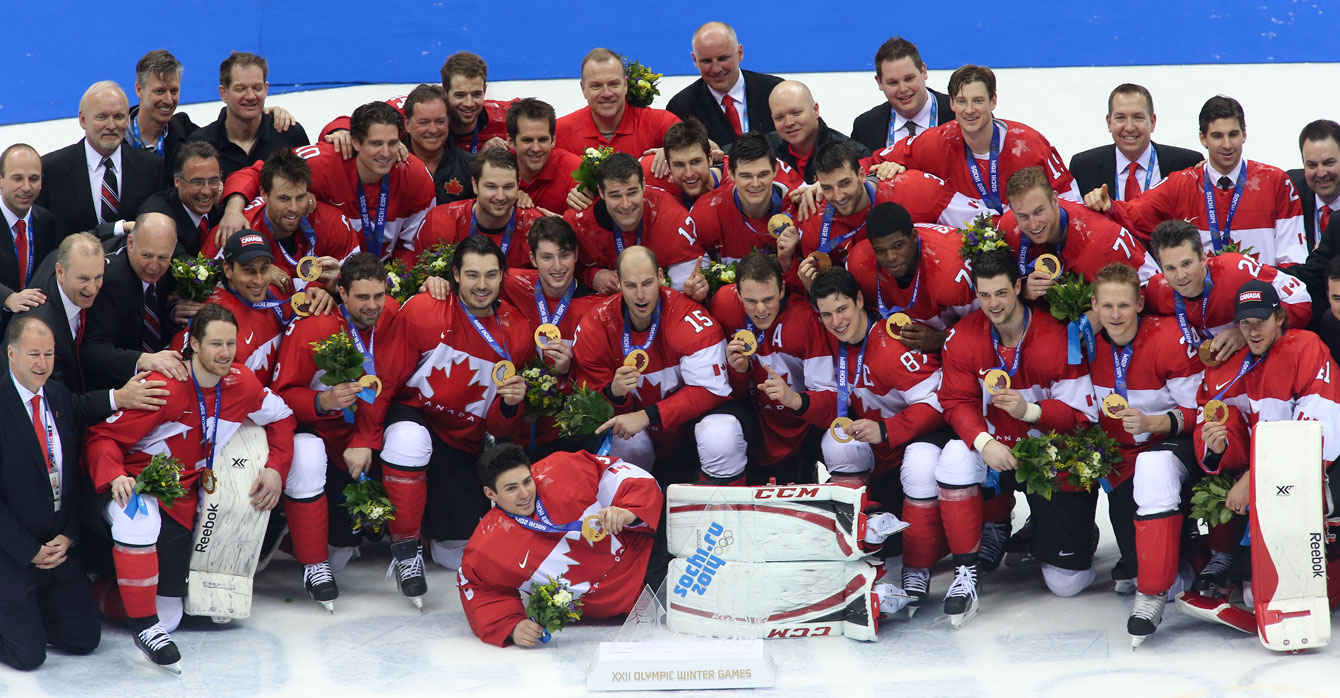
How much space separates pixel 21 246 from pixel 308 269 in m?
1.20

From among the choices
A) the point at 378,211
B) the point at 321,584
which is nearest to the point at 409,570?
the point at 321,584

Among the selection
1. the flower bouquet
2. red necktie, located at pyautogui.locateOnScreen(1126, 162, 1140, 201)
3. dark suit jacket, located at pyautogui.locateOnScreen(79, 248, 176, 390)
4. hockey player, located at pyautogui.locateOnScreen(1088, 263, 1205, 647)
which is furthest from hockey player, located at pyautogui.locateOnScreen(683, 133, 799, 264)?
dark suit jacket, located at pyautogui.locateOnScreen(79, 248, 176, 390)

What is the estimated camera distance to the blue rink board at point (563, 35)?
11.5m

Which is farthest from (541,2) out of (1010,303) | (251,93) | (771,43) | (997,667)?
(997,667)

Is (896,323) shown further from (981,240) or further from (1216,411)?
(1216,411)

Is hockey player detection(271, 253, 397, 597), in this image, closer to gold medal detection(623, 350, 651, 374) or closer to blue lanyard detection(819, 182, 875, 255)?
gold medal detection(623, 350, 651, 374)

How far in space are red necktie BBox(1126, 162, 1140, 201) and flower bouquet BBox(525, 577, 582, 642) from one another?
3.21m

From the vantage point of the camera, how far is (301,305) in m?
5.82

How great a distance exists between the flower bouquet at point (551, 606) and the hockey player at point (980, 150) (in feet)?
7.79

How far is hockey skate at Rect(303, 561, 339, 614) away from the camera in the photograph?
5.71 metres

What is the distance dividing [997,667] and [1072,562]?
82cm

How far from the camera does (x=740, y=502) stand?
545cm

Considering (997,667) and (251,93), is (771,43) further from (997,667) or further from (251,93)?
(997,667)

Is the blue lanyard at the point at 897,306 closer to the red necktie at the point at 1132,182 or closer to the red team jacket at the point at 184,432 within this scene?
the red necktie at the point at 1132,182
